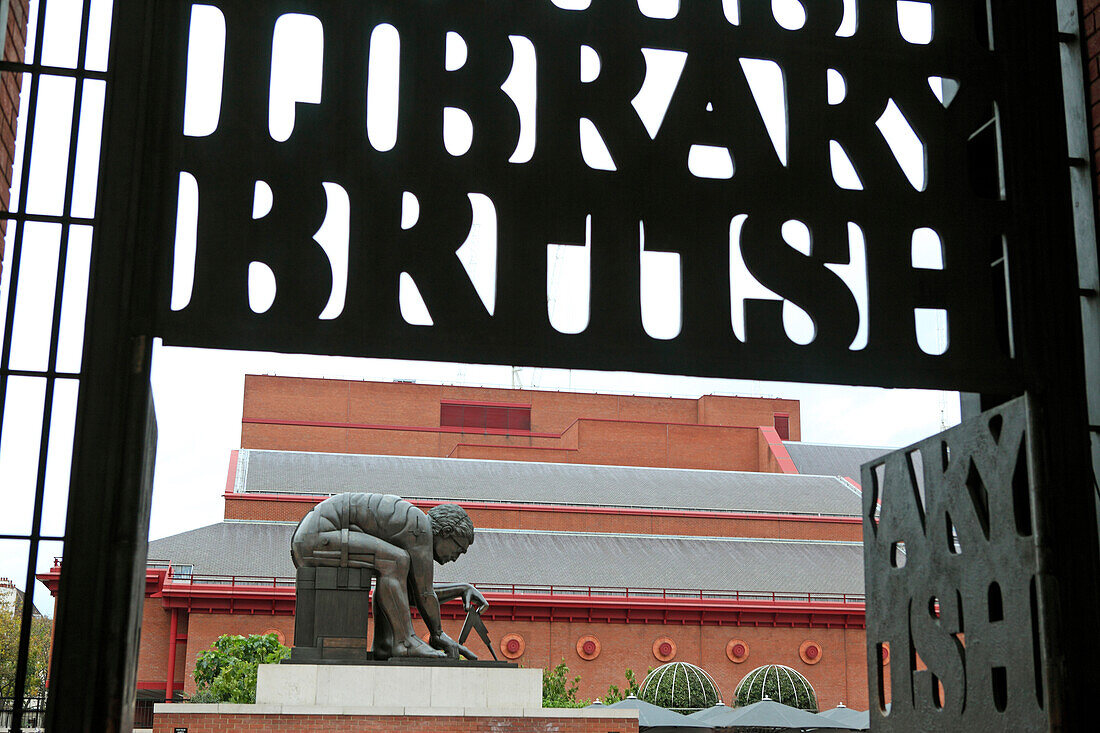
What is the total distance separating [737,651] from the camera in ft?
94.3

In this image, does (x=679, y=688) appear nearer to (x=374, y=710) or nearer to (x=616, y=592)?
(x=616, y=592)

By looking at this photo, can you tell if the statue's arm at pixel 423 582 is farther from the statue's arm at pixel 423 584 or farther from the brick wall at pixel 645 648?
the brick wall at pixel 645 648

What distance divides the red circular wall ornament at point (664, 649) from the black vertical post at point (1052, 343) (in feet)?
83.3

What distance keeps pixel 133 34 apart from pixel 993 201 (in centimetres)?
288

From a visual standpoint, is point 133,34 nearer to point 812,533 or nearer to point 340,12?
point 340,12

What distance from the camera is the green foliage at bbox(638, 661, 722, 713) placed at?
1071 inches

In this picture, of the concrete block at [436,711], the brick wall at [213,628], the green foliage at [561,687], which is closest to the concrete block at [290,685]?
the concrete block at [436,711]

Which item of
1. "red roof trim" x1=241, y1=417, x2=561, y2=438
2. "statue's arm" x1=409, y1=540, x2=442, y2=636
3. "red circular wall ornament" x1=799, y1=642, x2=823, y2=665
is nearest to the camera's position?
"statue's arm" x1=409, y1=540, x2=442, y2=636

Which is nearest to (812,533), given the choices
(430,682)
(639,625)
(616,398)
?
(639,625)

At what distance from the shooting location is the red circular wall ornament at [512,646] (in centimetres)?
2764

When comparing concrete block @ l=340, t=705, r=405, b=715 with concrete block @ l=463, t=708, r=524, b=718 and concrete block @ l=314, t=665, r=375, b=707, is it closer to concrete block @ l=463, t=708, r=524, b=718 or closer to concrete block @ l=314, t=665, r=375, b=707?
concrete block @ l=314, t=665, r=375, b=707

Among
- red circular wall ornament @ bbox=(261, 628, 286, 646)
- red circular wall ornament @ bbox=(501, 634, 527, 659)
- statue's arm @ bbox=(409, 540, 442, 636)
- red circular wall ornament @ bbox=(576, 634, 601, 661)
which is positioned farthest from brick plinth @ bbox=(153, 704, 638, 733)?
red circular wall ornament @ bbox=(576, 634, 601, 661)

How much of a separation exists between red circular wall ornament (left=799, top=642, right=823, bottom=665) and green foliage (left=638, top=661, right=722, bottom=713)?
259 centimetres

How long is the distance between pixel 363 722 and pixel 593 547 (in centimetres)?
1962
